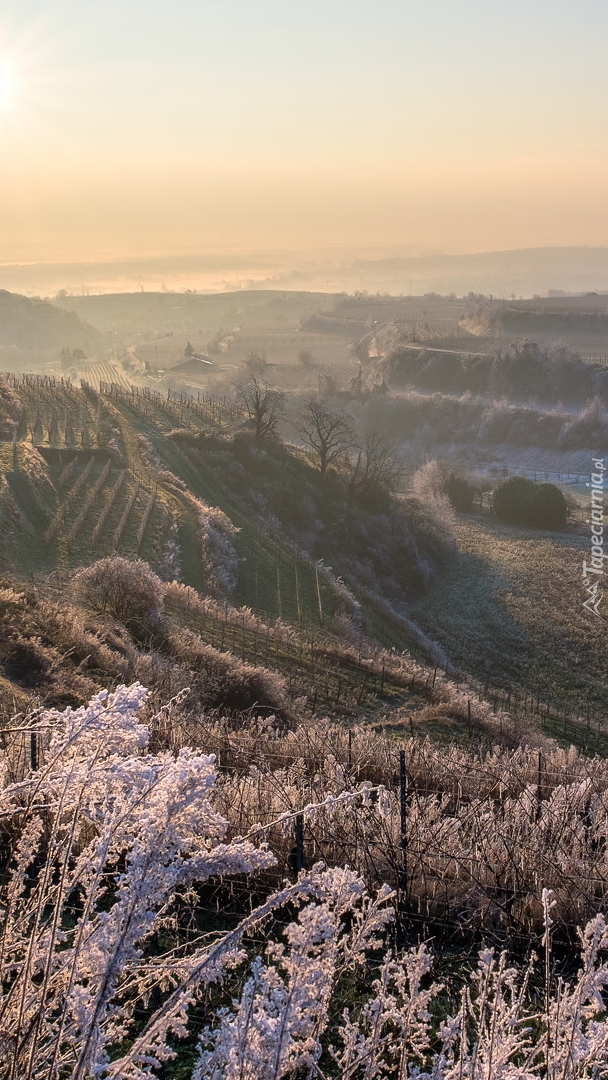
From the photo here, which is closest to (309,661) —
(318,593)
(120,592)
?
(120,592)

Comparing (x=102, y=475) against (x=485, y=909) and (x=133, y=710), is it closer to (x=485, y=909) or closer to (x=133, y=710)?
(x=485, y=909)

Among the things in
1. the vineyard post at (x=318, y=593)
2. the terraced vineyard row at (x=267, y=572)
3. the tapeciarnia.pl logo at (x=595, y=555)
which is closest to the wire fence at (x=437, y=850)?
the vineyard post at (x=318, y=593)

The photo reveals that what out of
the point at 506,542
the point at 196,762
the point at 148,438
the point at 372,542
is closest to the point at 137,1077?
the point at 196,762

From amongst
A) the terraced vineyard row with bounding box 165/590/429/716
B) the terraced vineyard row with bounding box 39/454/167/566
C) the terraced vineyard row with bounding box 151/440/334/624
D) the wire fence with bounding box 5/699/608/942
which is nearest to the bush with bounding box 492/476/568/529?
the terraced vineyard row with bounding box 151/440/334/624

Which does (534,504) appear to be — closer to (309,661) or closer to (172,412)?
(172,412)

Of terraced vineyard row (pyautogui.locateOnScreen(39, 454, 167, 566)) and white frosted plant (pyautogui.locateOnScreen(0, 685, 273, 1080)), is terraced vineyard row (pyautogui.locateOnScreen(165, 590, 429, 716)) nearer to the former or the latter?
terraced vineyard row (pyautogui.locateOnScreen(39, 454, 167, 566))
